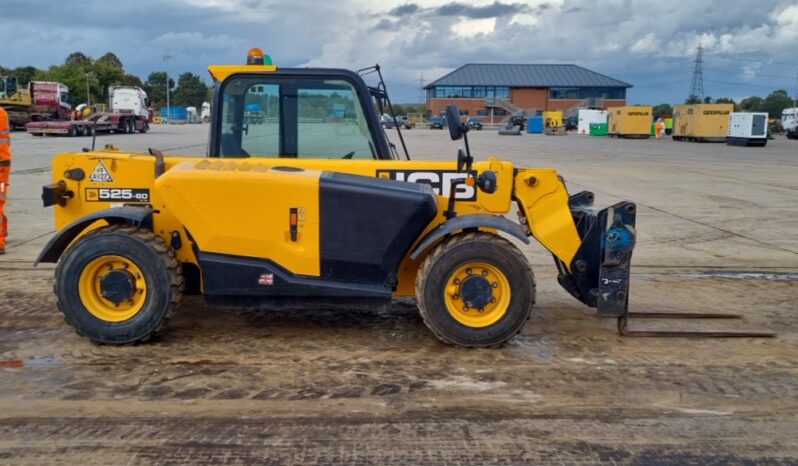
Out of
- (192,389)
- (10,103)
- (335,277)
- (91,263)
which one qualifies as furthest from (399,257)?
(10,103)

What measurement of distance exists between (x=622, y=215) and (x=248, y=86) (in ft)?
10.1

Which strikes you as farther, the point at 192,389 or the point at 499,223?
the point at 499,223

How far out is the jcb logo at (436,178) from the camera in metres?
5.68

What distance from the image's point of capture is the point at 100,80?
9019 centimetres

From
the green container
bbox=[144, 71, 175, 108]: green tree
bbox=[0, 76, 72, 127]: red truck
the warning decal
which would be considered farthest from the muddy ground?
bbox=[144, 71, 175, 108]: green tree

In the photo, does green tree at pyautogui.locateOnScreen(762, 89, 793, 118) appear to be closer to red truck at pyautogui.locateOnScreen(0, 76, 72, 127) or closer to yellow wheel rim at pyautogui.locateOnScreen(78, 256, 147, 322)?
red truck at pyautogui.locateOnScreen(0, 76, 72, 127)

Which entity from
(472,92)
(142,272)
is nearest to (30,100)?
(142,272)

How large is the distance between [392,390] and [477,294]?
1.04 m

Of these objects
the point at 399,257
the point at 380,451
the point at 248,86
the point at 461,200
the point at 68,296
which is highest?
the point at 248,86

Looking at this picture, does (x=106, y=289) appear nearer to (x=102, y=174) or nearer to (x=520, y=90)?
(x=102, y=174)

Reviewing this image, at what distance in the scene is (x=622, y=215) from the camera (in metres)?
5.49

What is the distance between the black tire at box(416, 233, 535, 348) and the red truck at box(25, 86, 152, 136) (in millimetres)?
36448

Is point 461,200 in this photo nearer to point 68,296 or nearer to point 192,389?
point 192,389

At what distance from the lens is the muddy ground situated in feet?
12.7
